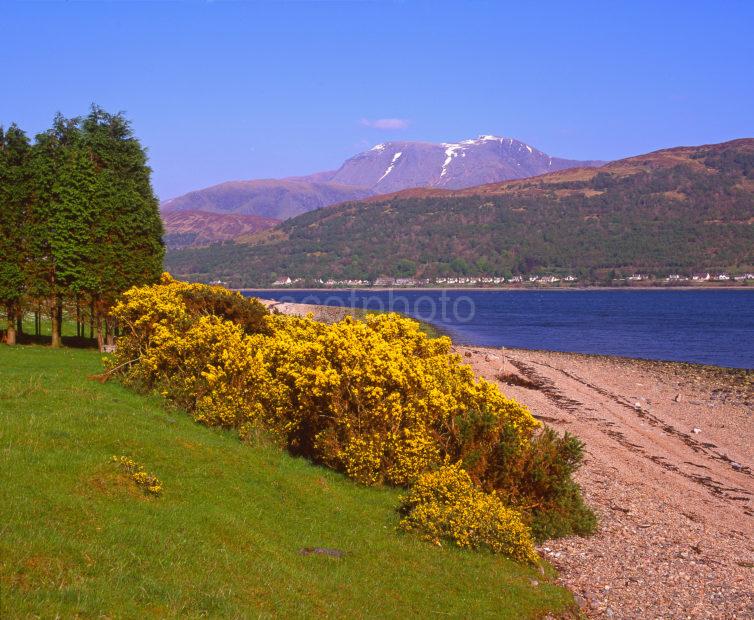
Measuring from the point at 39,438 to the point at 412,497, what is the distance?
664cm

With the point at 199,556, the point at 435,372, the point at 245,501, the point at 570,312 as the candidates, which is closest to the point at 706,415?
the point at 435,372

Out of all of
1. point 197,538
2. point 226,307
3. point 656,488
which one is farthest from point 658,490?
point 197,538

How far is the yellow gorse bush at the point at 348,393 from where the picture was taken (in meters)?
15.3

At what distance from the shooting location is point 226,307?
22594 mm

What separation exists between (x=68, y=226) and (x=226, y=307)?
33.8 ft

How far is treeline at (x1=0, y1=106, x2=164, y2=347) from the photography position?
94.5 feet

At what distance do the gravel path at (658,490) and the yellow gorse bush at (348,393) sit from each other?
2297 mm

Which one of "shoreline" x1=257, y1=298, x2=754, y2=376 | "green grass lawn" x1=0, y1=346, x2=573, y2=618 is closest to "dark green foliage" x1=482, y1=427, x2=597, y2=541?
"green grass lawn" x1=0, y1=346, x2=573, y2=618

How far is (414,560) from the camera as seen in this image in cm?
1177

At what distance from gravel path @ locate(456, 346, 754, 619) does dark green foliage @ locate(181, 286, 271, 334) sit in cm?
1079

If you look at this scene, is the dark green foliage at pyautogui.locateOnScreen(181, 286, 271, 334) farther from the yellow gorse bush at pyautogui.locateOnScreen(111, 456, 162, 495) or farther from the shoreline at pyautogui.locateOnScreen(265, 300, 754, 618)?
the shoreline at pyautogui.locateOnScreen(265, 300, 754, 618)

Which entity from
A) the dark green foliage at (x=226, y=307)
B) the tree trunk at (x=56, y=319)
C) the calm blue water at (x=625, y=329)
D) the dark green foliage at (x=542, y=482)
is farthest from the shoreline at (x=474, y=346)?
the dark green foliage at (x=542, y=482)

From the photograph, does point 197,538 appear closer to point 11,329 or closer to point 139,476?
point 139,476

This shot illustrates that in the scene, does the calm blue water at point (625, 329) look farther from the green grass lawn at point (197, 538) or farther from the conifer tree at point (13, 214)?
the green grass lawn at point (197, 538)
